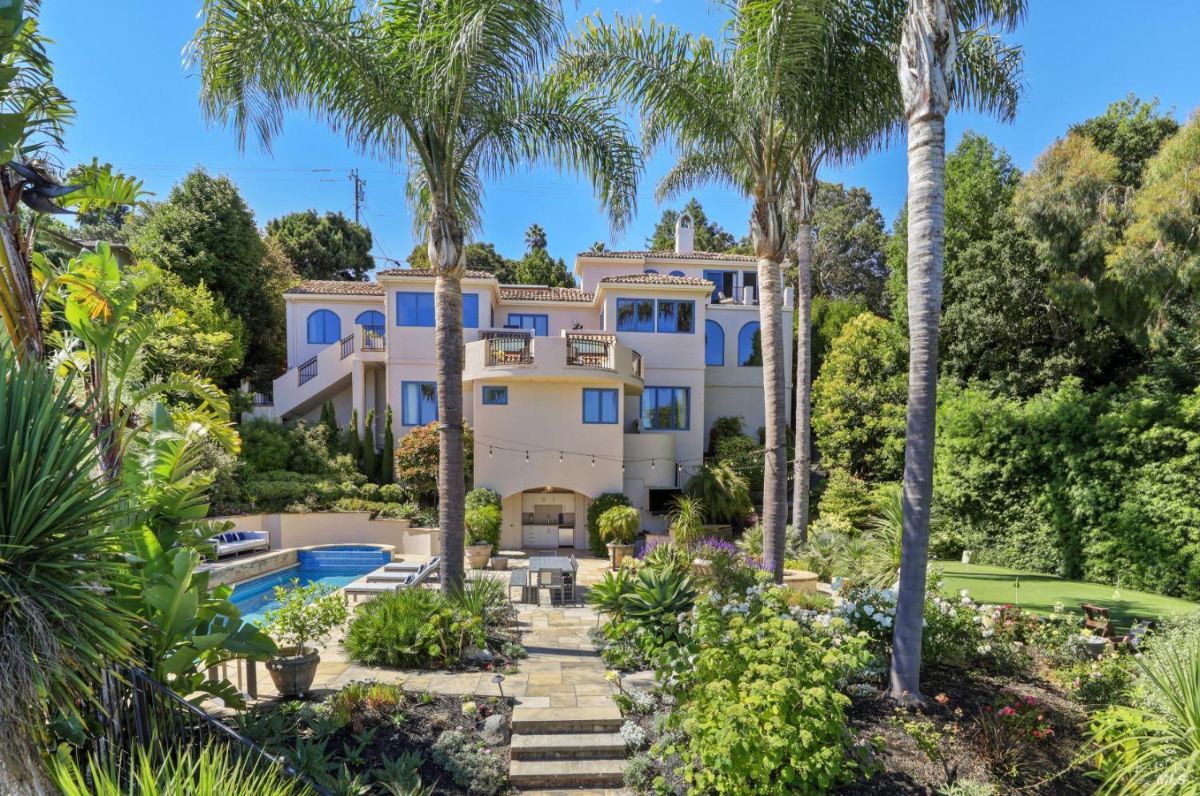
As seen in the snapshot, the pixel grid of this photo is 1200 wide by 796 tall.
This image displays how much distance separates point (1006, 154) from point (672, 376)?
1264 centimetres

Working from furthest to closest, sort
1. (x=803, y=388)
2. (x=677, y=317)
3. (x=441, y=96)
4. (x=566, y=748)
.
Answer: (x=677, y=317) → (x=803, y=388) → (x=441, y=96) → (x=566, y=748)

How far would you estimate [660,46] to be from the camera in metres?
9.55

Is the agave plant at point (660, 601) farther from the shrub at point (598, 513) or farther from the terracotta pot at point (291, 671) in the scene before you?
the shrub at point (598, 513)

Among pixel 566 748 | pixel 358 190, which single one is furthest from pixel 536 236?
pixel 566 748

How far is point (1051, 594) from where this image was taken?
469 inches

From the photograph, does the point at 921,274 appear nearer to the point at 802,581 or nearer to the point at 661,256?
the point at 802,581

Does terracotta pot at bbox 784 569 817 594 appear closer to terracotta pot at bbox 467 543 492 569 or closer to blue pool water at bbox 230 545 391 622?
terracotta pot at bbox 467 543 492 569

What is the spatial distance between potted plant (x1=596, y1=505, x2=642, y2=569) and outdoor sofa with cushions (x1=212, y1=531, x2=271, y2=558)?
976 cm

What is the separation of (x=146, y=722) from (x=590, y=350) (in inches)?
578

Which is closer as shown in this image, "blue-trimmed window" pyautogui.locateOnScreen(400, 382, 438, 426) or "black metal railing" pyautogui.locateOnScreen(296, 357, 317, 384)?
"blue-trimmed window" pyautogui.locateOnScreen(400, 382, 438, 426)

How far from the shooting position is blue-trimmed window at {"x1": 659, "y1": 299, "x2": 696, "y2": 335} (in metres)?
20.7

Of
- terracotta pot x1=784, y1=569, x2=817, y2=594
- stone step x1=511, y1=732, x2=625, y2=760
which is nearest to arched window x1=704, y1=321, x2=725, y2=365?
terracotta pot x1=784, y1=569, x2=817, y2=594

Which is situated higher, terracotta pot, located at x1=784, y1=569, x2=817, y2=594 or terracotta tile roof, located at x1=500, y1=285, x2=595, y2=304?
terracotta tile roof, located at x1=500, y1=285, x2=595, y2=304

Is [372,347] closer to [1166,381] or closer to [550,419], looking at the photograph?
[550,419]
